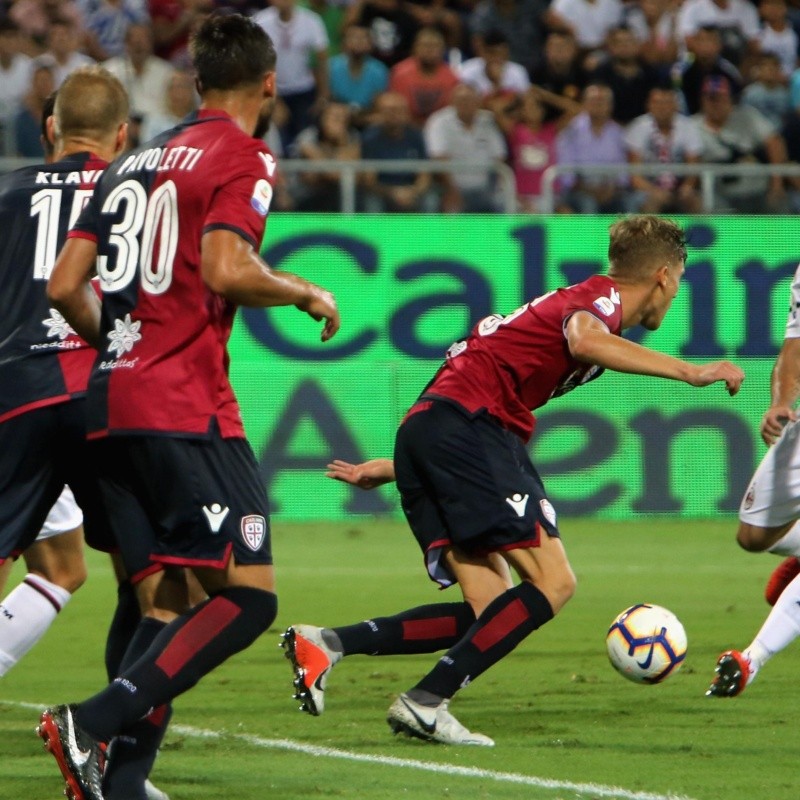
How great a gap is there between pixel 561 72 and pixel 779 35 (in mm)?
2528

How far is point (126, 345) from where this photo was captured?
467 centimetres

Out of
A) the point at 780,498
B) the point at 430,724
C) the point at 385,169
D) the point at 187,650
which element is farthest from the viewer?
the point at 385,169

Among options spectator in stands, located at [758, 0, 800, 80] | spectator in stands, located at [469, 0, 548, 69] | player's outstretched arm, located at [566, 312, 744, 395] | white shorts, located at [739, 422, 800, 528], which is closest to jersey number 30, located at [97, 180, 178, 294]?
player's outstretched arm, located at [566, 312, 744, 395]

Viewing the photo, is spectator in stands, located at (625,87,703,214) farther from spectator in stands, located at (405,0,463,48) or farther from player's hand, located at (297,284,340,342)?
player's hand, located at (297,284,340,342)

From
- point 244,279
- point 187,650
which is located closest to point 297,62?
Answer: point 244,279

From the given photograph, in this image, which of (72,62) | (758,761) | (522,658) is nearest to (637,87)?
(72,62)

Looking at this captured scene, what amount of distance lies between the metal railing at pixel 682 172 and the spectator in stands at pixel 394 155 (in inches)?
37.2

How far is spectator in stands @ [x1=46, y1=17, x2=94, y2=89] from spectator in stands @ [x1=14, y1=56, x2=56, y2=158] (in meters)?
0.41

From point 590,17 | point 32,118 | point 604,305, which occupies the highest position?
point 604,305

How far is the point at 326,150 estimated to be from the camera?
14508mm

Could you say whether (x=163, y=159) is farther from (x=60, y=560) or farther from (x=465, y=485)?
(x=60, y=560)

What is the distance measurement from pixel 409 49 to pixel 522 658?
9.20 m

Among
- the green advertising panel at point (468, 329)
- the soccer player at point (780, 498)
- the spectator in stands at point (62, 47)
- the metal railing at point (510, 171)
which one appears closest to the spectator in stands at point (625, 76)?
the metal railing at point (510, 171)

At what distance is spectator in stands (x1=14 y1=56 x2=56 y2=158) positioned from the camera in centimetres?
1382
